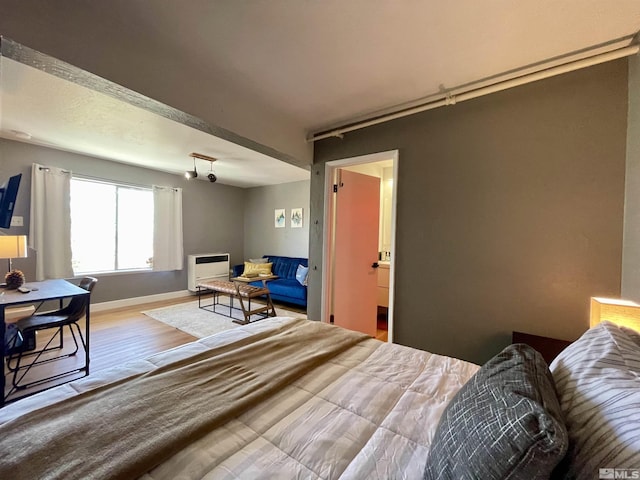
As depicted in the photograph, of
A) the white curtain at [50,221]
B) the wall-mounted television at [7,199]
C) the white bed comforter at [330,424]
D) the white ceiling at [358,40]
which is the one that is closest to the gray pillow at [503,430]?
the white bed comforter at [330,424]

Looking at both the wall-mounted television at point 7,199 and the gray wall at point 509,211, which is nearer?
the gray wall at point 509,211

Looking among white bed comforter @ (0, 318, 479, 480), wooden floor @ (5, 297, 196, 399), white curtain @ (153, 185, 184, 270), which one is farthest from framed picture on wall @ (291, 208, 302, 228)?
white bed comforter @ (0, 318, 479, 480)

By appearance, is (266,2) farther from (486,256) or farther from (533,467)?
(486,256)

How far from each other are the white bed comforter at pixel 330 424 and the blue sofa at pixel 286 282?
10.9 feet

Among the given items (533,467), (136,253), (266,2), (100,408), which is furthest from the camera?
(136,253)

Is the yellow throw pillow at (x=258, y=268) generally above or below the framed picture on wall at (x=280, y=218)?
below

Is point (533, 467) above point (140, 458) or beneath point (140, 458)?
above

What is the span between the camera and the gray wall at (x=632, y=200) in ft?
4.96

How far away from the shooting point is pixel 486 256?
2.08 m

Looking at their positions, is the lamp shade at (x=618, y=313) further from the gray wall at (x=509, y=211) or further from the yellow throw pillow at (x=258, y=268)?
the yellow throw pillow at (x=258, y=268)

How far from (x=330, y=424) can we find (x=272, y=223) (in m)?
5.45

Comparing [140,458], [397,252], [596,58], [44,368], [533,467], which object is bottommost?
[44,368]

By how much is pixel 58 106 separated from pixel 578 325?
465 centimetres

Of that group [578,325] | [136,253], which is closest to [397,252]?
[578,325]
